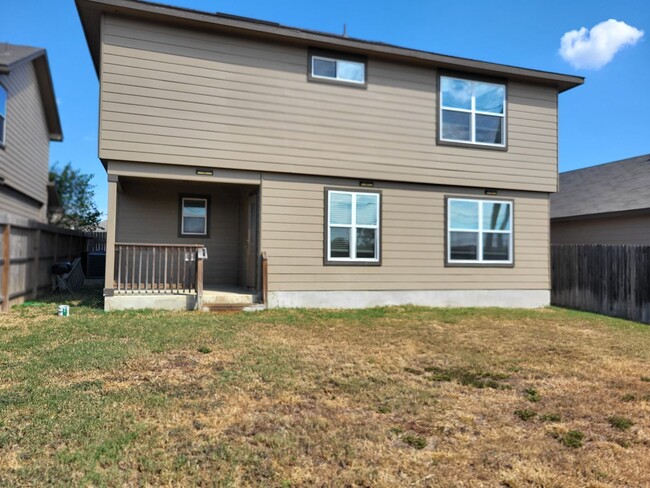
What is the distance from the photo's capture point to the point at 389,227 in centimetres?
996

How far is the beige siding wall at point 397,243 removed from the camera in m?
9.20

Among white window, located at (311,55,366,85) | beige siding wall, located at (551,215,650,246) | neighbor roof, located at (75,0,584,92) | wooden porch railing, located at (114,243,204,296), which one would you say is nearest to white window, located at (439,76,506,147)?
neighbor roof, located at (75,0,584,92)

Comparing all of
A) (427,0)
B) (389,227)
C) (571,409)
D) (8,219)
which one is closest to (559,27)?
(427,0)

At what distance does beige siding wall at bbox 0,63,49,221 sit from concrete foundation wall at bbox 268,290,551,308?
9416 mm

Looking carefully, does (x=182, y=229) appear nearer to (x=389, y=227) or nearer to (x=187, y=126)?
(x=187, y=126)

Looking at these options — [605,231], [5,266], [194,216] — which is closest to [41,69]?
[194,216]

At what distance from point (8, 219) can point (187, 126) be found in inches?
145

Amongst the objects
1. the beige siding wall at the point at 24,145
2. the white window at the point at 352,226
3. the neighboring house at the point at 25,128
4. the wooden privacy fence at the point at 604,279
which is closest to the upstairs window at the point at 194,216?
the white window at the point at 352,226

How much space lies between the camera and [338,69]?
966 centimetres

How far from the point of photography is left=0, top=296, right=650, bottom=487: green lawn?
9.07 ft

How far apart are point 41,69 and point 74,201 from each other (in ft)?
40.8

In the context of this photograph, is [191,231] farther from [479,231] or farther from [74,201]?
[74,201]

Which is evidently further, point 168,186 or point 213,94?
point 168,186

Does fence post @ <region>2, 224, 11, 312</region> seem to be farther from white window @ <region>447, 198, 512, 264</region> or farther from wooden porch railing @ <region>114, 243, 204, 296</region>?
white window @ <region>447, 198, 512, 264</region>
